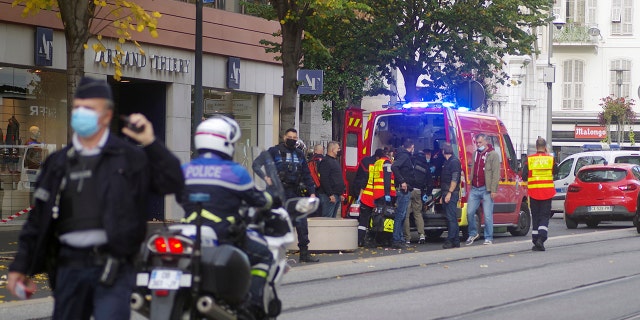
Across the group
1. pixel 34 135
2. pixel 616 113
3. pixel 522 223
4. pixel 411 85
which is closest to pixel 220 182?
pixel 34 135

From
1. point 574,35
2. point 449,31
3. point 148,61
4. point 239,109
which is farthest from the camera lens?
point 574,35

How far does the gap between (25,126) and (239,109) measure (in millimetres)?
7408

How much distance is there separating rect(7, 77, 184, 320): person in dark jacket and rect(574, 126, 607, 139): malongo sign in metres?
64.0

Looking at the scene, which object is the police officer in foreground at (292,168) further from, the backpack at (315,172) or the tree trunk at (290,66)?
the tree trunk at (290,66)

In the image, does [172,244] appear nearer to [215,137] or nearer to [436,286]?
[215,137]

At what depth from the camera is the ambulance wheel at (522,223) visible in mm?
24203

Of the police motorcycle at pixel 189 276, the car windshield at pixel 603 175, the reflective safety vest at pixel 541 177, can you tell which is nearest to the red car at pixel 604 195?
the car windshield at pixel 603 175

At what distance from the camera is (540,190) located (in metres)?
19.6

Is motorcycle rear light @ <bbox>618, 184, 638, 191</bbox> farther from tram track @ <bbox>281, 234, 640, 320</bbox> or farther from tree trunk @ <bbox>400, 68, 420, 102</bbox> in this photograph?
tram track @ <bbox>281, 234, 640, 320</bbox>

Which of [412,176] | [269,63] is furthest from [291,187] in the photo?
[269,63]

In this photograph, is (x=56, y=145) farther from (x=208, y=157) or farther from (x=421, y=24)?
(x=208, y=157)

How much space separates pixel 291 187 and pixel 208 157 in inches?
347

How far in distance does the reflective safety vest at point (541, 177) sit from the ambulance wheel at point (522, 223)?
4310 millimetres

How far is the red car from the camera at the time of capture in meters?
26.8
